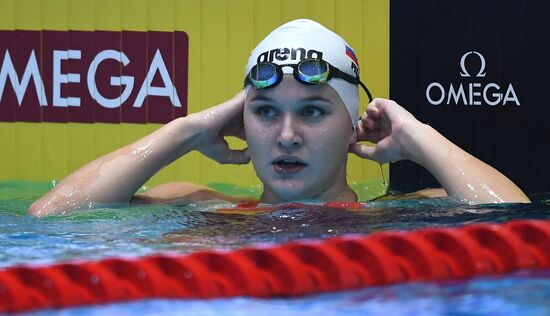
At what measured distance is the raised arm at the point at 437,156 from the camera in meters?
3.22

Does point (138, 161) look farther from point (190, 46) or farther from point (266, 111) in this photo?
point (190, 46)

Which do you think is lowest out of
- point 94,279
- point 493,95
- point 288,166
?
point 94,279

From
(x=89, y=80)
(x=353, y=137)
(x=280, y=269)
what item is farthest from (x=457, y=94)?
(x=280, y=269)

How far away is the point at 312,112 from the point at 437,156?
1.54 feet

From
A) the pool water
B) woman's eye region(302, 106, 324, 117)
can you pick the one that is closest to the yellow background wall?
the pool water

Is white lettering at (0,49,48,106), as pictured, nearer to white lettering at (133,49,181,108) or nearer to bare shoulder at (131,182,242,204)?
white lettering at (133,49,181,108)

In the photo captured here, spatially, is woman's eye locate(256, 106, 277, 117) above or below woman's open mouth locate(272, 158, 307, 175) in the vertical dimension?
above

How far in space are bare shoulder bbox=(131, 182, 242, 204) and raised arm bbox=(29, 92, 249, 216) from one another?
0.13 m

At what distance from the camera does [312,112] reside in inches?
128

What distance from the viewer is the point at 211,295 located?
6.69 feet

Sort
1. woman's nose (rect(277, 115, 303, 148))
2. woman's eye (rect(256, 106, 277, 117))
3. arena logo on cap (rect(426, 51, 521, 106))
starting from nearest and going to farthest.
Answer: woman's nose (rect(277, 115, 303, 148)) → woman's eye (rect(256, 106, 277, 117)) → arena logo on cap (rect(426, 51, 521, 106))

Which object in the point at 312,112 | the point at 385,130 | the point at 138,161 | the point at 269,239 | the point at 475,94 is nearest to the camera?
the point at 269,239

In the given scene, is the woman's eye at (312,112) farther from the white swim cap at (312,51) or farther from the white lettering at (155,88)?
the white lettering at (155,88)

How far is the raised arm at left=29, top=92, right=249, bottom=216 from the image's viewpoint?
338 cm
